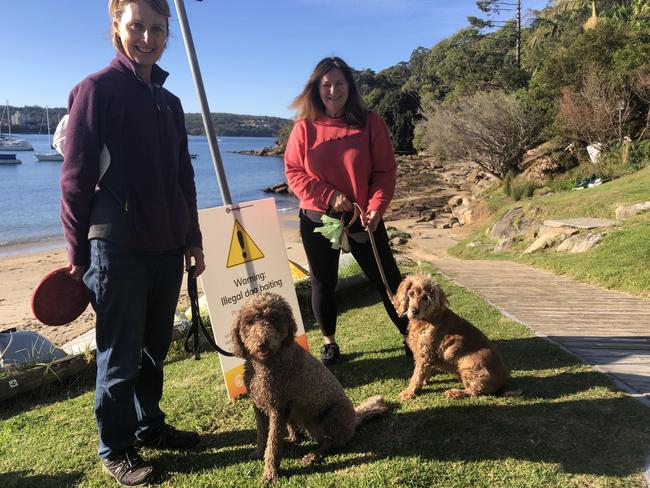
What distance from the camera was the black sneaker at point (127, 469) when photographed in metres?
2.92

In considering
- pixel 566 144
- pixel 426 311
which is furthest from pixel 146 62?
pixel 566 144

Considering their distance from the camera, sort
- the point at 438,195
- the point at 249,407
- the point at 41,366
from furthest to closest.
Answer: the point at 438,195 → the point at 41,366 → the point at 249,407

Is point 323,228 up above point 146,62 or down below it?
below

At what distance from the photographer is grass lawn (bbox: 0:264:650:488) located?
276 cm

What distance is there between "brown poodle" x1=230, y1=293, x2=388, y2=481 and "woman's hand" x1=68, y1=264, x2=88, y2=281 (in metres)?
0.96

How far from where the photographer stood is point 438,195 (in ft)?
99.6

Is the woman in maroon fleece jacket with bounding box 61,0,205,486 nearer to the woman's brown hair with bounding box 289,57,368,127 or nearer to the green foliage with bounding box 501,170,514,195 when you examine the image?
the woman's brown hair with bounding box 289,57,368,127

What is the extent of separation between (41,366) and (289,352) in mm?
3586

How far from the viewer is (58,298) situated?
2.87 metres

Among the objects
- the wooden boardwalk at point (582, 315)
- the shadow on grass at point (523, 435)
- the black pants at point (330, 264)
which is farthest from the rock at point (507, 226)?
the shadow on grass at point (523, 435)

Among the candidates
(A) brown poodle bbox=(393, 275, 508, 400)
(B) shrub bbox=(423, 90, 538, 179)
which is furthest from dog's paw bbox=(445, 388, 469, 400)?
(B) shrub bbox=(423, 90, 538, 179)

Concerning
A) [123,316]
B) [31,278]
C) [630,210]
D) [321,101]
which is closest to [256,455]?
[123,316]

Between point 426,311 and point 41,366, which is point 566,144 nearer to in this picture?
point 426,311

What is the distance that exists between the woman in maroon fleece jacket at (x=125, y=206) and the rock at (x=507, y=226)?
37.0 feet
